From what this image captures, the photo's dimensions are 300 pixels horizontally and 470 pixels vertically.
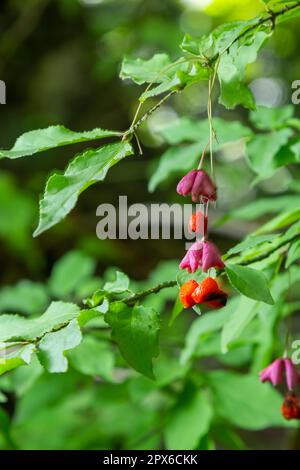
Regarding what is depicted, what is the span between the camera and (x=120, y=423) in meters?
1.56

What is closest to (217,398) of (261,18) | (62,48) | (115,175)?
(261,18)

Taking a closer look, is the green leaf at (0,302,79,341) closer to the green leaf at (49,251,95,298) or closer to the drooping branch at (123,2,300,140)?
the drooping branch at (123,2,300,140)

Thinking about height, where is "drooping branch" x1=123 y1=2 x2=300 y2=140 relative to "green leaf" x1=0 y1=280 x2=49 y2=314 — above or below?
above

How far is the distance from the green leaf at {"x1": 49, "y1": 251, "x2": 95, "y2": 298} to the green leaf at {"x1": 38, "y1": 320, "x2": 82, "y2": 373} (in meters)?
0.99

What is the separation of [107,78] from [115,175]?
746 mm

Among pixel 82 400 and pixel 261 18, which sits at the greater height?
pixel 261 18

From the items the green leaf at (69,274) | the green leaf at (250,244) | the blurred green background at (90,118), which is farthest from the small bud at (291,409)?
the green leaf at (69,274)

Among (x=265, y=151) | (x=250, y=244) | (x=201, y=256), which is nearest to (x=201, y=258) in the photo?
(x=201, y=256)

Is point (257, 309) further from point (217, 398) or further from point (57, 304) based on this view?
point (217, 398)

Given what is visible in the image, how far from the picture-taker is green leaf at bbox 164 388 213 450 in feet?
4.19

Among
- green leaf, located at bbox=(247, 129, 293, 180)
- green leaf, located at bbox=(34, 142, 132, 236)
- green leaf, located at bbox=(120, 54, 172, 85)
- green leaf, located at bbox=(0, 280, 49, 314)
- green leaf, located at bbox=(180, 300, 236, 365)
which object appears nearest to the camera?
green leaf, located at bbox=(34, 142, 132, 236)

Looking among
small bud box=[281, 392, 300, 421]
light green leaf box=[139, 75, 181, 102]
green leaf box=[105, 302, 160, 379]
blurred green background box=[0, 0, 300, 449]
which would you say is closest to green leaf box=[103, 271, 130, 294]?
green leaf box=[105, 302, 160, 379]

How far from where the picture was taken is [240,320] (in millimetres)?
998

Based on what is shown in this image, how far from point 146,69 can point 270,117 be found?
0.53m
